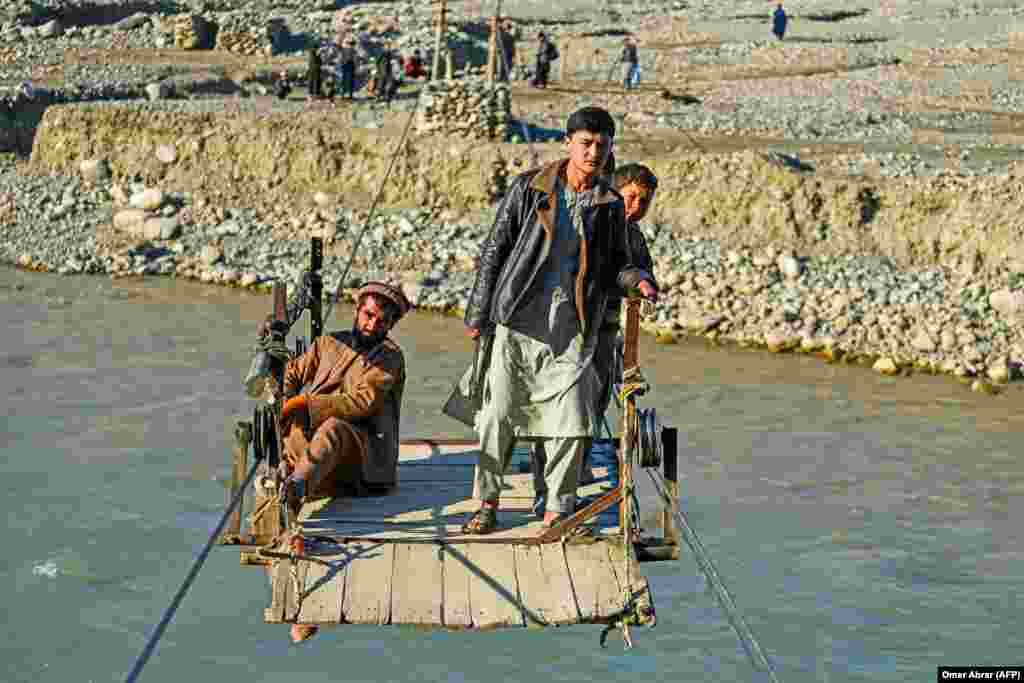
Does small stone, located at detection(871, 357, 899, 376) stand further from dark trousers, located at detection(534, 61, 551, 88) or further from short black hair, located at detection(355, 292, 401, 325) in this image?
dark trousers, located at detection(534, 61, 551, 88)

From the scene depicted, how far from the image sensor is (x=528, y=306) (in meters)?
6.36

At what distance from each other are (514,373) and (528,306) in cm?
27

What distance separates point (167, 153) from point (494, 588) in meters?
17.5

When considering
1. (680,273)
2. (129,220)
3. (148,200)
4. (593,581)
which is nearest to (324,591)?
(593,581)

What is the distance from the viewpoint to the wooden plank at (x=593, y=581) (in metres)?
5.87

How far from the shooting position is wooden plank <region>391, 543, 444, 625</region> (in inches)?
230

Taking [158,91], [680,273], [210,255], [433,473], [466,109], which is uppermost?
[466,109]

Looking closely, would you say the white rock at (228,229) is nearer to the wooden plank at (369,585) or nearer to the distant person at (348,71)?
the distant person at (348,71)

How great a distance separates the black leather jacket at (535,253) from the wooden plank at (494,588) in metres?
0.86

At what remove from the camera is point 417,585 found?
19.7 ft

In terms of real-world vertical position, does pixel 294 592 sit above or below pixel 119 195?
above

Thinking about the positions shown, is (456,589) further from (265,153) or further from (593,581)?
(265,153)

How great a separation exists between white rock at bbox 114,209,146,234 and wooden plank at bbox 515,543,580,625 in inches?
631

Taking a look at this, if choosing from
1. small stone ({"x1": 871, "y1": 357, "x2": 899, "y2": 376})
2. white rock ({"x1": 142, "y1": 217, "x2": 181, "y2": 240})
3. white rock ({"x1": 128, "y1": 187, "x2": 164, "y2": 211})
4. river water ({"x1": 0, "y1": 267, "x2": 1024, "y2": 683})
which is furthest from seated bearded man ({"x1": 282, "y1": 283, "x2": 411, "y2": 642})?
white rock ({"x1": 128, "y1": 187, "x2": 164, "y2": 211})
